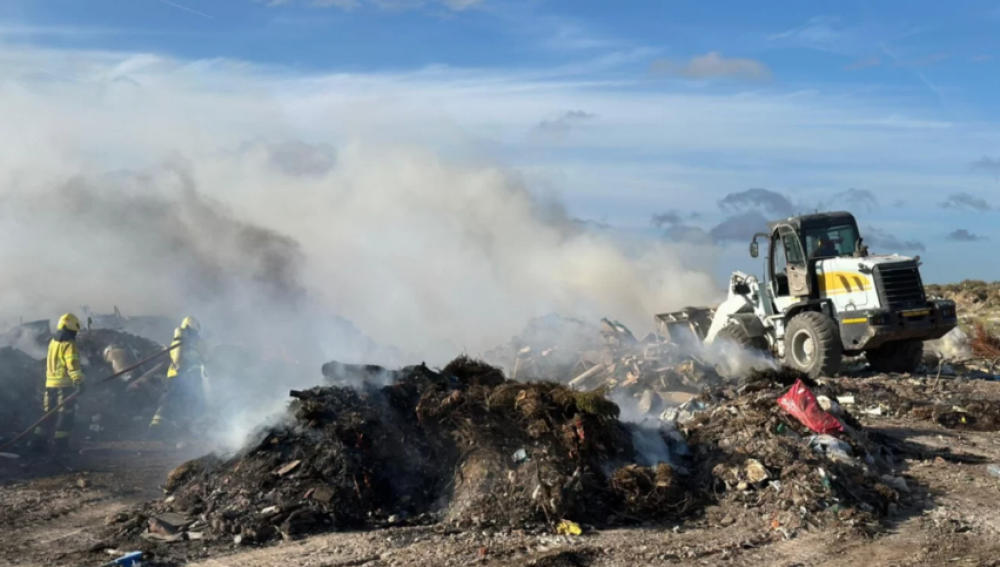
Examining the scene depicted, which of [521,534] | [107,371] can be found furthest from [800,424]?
[107,371]

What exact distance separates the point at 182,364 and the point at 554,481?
8513mm

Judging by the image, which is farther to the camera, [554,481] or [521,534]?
[554,481]

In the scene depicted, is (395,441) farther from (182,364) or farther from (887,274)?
(887,274)

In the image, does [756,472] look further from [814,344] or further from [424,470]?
[814,344]

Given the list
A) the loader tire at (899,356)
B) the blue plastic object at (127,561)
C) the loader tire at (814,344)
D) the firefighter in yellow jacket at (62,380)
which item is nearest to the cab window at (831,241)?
the loader tire at (814,344)

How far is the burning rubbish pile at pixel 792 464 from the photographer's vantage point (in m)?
7.75

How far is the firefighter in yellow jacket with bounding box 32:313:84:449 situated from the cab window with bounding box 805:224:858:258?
36.6 ft

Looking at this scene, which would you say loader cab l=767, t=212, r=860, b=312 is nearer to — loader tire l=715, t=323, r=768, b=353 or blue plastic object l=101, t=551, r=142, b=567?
loader tire l=715, t=323, r=768, b=353

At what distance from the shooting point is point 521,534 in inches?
291

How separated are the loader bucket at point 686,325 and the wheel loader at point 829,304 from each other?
39.4 inches

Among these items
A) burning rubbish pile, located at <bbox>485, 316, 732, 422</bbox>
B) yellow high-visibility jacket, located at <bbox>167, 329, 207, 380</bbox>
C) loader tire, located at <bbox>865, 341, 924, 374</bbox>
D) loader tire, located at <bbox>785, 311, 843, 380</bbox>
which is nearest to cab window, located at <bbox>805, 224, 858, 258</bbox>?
loader tire, located at <bbox>785, 311, 843, 380</bbox>

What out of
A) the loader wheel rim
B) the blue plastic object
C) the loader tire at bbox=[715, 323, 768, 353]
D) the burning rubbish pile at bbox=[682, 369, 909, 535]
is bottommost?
the burning rubbish pile at bbox=[682, 369, 909, 535]

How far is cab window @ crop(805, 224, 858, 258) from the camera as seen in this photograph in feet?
49.3

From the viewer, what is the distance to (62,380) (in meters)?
12.9
